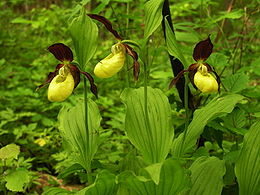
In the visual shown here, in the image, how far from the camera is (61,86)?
1198 mm

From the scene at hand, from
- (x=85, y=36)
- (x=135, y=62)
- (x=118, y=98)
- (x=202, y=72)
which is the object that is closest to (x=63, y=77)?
(x=85, y=36)

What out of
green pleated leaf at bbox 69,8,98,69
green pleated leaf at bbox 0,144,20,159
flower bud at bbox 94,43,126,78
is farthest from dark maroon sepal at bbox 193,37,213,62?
green pleated leaf at bbox 0,144,20,159

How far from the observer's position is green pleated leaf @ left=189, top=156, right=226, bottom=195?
46.9 inches

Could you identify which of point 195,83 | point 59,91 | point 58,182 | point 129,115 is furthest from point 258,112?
point 58,182

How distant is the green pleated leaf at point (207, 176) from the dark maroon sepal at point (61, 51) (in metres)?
0.64

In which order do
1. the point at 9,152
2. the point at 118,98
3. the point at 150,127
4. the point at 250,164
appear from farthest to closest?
the point at 118,98
the point at 9,152
the point at 150,127
the point at 250,164

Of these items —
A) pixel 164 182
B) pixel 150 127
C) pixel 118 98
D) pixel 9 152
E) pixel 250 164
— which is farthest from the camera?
pixel 118 98

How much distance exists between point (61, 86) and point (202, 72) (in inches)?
20.6

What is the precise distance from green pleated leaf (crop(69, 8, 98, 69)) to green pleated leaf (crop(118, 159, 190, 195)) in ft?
1.56

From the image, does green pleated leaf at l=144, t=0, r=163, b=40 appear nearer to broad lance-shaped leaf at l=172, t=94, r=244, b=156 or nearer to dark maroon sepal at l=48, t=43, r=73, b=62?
dark maroon sepal at l=48, t=43, r=73, b=62

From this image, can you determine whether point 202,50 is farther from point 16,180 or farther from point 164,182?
point 16,180

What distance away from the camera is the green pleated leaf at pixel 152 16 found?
3.85 ft

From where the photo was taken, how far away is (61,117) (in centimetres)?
152

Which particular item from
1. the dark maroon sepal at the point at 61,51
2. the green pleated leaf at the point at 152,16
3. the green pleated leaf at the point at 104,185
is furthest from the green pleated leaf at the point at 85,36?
the green pleated leaf at the point at 104,185
